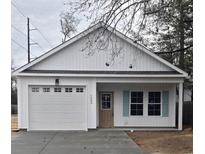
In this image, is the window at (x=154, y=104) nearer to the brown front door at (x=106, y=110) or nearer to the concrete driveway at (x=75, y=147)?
the brown front door at (x=106, y=110)

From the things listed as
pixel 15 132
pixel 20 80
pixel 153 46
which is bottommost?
pixel 15 132

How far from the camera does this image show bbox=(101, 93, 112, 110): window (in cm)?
1991

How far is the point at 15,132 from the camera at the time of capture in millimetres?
17531

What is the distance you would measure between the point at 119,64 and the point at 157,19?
4728 millimetres

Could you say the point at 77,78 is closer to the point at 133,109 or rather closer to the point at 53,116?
the point at 53,116

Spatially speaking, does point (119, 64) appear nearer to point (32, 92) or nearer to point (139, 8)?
point (32, 92)

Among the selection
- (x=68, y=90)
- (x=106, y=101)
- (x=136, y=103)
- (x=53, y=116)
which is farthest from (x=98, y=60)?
(x=53, y=116)

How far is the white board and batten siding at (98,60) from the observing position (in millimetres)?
18656

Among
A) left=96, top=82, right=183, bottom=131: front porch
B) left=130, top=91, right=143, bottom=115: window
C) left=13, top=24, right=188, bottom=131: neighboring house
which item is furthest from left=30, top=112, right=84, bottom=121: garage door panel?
left=130, top=91, right=143, bottom=115: window

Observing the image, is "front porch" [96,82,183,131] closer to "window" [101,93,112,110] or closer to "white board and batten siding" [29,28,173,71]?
"window" [101,93,112,110]

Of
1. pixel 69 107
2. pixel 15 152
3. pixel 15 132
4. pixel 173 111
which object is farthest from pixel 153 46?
pixel 15 152

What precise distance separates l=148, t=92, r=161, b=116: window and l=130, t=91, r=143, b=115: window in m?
0.55
